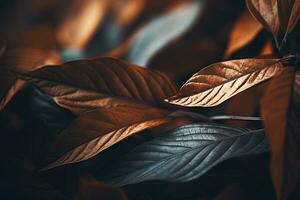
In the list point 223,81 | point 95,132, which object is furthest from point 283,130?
point 95,132

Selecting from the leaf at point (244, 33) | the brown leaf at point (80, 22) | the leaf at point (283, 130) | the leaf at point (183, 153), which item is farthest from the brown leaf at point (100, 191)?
the brown leaf at point (80, 22)

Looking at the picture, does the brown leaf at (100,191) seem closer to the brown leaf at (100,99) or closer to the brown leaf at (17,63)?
the brown leaf at (100,99)

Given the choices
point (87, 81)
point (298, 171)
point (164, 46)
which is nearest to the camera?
point (298, 171)

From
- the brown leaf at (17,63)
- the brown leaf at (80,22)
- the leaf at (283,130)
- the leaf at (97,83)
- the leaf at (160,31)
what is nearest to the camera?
the leaf at (283,130)

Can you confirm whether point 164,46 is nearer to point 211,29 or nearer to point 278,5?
point 211,29

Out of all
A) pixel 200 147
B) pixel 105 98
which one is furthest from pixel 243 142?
pixel 105 98

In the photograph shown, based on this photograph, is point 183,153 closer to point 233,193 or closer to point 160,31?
point 233,193

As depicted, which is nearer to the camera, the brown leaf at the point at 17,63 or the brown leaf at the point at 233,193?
the brown leaf at the point at 233,193
